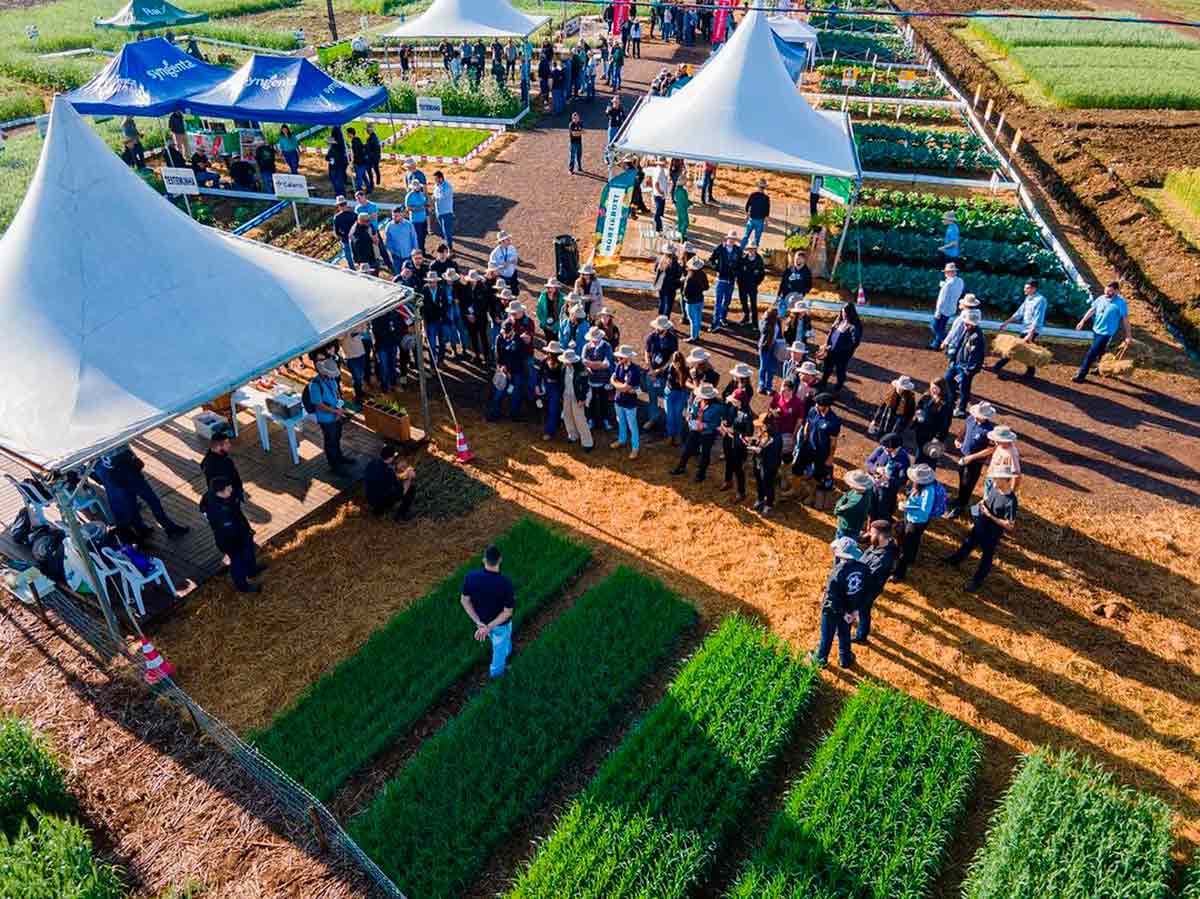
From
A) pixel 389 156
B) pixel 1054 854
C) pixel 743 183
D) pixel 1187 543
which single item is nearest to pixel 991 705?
pixel 1054 854

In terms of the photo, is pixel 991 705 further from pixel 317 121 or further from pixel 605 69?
pixel 605 69

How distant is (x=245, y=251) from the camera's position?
36.4 ft

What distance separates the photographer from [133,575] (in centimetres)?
910

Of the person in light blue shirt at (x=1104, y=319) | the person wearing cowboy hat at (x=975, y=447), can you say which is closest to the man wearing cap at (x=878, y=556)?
the person wearing cowboy hat at (x=975, y=447)

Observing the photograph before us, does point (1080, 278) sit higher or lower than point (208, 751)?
higher

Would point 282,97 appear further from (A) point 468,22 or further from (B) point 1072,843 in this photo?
(B) point 1072,843

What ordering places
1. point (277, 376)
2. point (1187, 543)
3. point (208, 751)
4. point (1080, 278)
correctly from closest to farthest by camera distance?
point (208, 751), point (1187, 543), point (277, 376), point (1080, 278)

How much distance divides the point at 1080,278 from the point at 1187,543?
325 inches

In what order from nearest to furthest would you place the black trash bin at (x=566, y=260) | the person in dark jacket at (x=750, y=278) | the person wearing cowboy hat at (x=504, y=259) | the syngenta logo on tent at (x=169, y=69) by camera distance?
the person wearing cowboy hat at (x=504, y=259) → the person in dark jacket at (x=750, y=278) → the black trash bin at (x=566, y=260) → the syngenta logo on tent at (x=169, y=69)

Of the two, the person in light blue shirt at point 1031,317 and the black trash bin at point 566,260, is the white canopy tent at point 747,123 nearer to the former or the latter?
the black trash bin at point 566,260

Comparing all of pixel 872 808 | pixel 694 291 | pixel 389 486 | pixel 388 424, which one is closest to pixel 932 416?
pixel 694 291

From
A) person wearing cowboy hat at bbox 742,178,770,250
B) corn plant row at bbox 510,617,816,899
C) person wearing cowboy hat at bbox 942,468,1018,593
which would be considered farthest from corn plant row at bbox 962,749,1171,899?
person wearing cowboy hat at bbox 742,178,770,250

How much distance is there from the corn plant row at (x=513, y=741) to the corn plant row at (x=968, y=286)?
9.85 metres

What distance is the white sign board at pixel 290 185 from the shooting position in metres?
17.9
